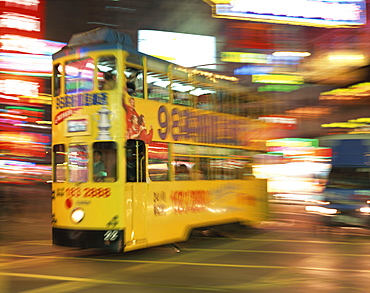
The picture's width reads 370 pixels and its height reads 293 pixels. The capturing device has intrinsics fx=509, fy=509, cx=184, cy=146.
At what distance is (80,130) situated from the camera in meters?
9.53

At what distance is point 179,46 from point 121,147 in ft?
70.0

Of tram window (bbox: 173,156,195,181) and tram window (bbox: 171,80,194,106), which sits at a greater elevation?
tram window (bbox: 171,80,194,106)

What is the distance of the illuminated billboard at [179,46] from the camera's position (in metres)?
29.0

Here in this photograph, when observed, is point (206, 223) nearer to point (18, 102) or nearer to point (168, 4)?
point (168, 4)

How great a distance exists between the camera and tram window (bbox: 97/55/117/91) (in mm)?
9391

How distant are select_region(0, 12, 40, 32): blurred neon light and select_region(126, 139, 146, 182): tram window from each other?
72.6 feet

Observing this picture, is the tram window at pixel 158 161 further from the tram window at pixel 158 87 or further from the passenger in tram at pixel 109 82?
the passenger in tram at pixel 109 82

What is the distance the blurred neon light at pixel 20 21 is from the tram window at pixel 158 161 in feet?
71.5

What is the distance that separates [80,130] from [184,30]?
78.0 ft

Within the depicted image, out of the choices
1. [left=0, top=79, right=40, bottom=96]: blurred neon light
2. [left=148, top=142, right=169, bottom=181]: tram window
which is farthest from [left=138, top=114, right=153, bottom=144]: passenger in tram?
[left=0, top=79, right=40, bottom=96]: blurred neon light

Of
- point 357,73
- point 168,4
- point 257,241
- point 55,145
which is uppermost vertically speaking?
point 168,4

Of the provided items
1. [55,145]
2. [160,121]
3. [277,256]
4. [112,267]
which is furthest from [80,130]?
[277,256]

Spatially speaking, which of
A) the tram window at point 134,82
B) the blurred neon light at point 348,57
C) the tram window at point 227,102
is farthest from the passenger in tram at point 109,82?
the blurred neon light at point 348,57

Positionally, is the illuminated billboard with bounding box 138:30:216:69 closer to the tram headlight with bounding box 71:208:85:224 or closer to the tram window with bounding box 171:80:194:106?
the tram window with bounding box 171:80:194:106
